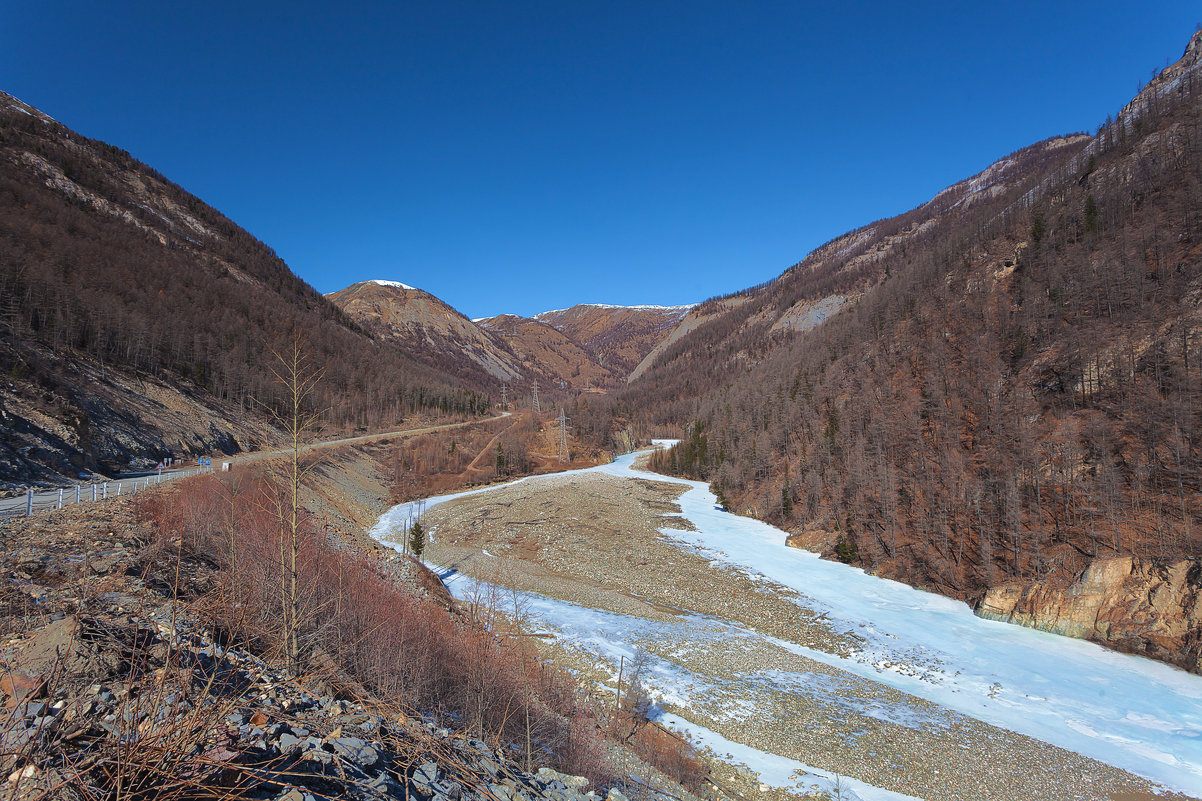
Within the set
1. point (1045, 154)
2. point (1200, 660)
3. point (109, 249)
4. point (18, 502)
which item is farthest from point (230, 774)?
point (1045, 154)

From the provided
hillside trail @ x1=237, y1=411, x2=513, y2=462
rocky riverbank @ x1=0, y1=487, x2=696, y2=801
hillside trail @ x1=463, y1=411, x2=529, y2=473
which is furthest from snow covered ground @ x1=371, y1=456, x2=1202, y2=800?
hillside trail @ x1=463, y1=411, x2=529, y2=473

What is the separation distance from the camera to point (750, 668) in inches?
733

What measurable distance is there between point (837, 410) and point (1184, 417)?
1016 inches

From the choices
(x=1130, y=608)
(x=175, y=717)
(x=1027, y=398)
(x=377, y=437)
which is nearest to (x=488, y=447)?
(x=377, y=437)

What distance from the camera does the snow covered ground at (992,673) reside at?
14430mm

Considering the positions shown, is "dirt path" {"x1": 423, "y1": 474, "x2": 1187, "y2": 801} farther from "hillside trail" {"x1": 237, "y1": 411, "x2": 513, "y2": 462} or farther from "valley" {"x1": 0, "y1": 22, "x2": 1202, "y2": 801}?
"hillside trail" {"x1": 237, "y1": 411, "x2": 513, "y2": 462}

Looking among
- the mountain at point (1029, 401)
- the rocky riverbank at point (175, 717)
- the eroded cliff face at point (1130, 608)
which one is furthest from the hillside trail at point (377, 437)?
the eroded cliff face at point (1130, 608)

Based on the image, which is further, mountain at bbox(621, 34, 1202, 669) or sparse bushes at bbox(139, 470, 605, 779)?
mountain at bbox(621, 34, 1202, 669)

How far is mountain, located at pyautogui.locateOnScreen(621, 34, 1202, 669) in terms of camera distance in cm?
2194

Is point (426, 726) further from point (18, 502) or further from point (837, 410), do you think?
point (837, 410)

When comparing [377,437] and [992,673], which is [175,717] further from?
[377,437]

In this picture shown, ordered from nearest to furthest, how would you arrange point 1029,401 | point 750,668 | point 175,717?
point 175,717
point 750,668
point 1029,401

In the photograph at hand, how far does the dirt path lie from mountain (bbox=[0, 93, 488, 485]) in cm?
1539

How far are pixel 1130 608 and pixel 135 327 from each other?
70.8 meters
